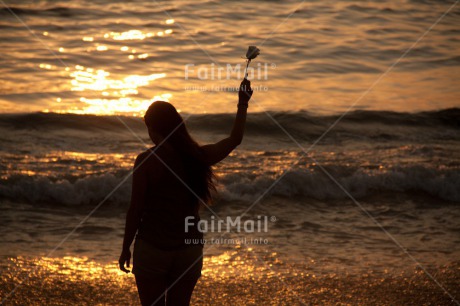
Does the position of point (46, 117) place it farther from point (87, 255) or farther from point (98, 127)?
point (87, 255)

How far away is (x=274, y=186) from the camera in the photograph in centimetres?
997

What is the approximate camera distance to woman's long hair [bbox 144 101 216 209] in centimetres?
394

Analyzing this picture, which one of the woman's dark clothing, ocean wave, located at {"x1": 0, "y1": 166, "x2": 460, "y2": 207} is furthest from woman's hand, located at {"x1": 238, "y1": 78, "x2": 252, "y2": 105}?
ocean wave, located at {"x1": 0, "y1": 166, "x2": 460, "y2": 207}

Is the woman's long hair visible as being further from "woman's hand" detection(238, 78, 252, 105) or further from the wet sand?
the wet sand

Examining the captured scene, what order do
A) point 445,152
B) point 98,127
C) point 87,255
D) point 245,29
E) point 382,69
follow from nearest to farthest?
point 87,255
point 445,152
point 98,127
point 382,69
point 245,29

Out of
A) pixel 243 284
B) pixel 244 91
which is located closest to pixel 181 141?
pixel 244 91

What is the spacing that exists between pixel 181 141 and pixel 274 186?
6060 millimetres

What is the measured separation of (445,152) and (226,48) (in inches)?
246

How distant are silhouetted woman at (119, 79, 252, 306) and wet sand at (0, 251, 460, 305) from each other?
1933 mm

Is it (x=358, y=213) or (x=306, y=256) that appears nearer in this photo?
(x=306, y=256)

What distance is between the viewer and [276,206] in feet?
30.8

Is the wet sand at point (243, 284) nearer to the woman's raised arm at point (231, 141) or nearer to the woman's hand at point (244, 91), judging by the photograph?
the woman's raised arm at point (231, 141)

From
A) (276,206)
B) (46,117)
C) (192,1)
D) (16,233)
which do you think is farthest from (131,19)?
(16,233)

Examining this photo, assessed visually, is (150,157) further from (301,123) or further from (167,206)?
(301,123)
